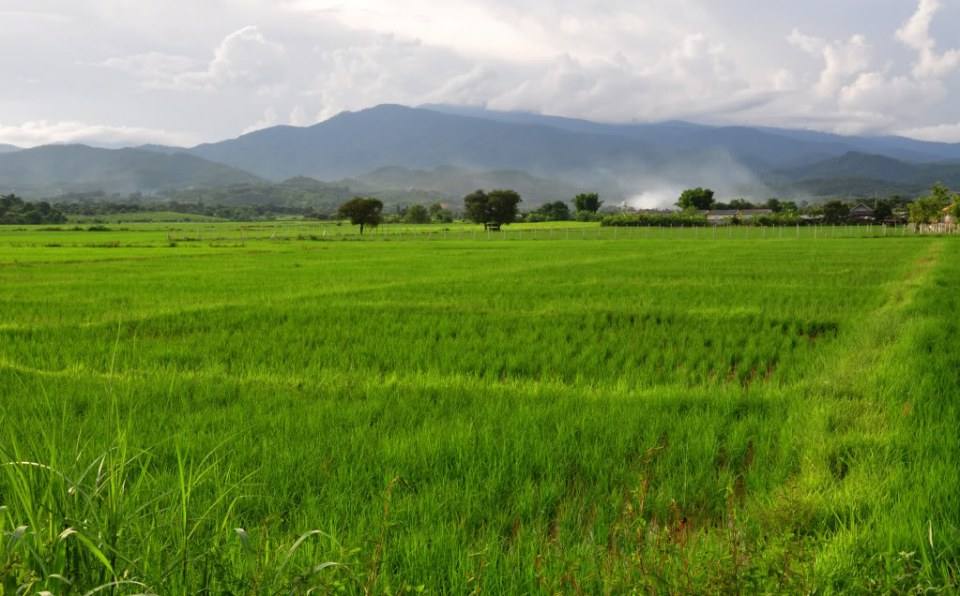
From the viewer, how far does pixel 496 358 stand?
8883 millimetres

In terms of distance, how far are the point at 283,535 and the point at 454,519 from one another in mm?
906

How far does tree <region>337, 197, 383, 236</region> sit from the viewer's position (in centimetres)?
9450

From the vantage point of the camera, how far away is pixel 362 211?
9481 centimetres

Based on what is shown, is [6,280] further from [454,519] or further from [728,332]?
[454,519]

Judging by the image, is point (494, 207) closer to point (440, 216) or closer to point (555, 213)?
point (440, 216)

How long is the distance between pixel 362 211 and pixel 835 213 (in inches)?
3231

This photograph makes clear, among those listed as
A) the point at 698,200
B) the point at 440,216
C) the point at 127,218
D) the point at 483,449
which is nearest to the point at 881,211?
the point at 698,200

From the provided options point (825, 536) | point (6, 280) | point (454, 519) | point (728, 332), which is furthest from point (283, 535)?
point (6, 280)

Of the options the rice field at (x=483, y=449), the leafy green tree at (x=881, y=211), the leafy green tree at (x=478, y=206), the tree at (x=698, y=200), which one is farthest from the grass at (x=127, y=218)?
the leafy green tree at (x=881, y=211)

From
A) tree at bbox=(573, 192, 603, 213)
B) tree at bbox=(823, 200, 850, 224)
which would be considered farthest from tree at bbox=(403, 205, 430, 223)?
tree at bbox=(823, 200, 850, 224)

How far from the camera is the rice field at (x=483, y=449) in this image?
2.61 m

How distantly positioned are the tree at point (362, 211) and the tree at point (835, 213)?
76342mm

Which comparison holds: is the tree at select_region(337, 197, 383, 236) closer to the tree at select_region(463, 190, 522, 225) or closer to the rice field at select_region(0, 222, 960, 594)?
the tree at select_region(463, 190, 522, 225)

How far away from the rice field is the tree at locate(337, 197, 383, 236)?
3242 inches
